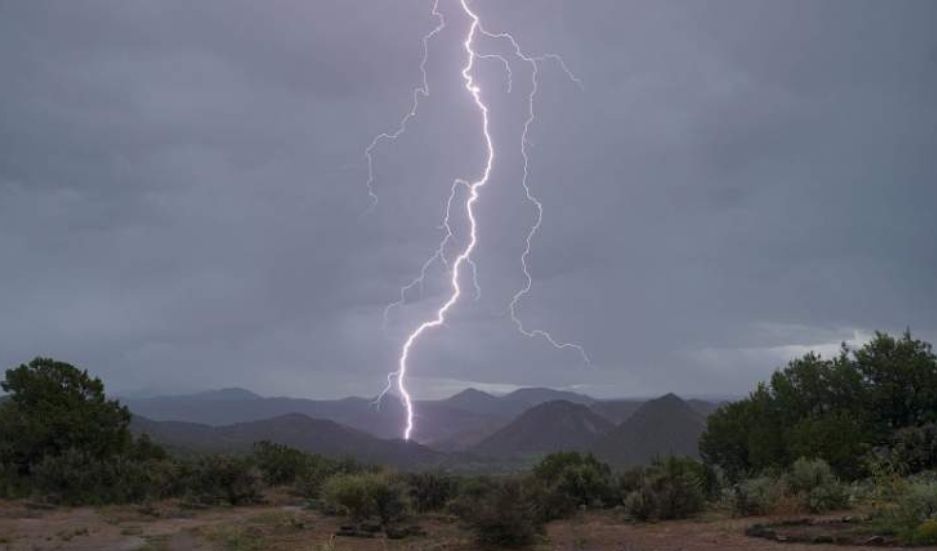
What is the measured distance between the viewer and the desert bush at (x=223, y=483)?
927 inches

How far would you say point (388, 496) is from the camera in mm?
18359

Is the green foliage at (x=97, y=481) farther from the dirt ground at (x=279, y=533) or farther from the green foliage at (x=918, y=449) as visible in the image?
the green foliage at (x=918, y=449)

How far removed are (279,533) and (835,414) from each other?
67.5ft

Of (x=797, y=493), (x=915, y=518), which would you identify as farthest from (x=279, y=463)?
(x=915, y=518)

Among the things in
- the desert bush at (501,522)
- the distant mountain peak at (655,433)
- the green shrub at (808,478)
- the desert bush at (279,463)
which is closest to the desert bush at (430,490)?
the desert bush at (501,522)

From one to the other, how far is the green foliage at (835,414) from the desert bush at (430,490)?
11431mm

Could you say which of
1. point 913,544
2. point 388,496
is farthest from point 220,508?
point 913,544

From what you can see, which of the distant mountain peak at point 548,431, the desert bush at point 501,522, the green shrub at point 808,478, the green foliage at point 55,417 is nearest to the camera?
the desert bush at point 501,522

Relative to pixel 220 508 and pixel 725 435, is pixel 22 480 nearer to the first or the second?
pixel 220 508

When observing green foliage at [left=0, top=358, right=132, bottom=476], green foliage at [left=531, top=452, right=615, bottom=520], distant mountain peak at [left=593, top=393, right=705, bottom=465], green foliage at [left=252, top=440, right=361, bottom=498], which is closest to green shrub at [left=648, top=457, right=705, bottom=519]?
green foliage at [left=531, top=452, right=615, bottom=520]

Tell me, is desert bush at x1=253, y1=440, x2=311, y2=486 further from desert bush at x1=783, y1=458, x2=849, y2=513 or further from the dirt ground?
desert bush at x1=783, y1=458, x2=849, y2=513

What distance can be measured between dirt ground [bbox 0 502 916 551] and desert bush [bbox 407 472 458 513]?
5.85 feet

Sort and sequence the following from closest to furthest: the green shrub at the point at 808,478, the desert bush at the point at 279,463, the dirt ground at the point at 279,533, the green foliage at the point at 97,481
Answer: the dirt ground at the point at 279,533
the green shrub at the point at 808,478
the green foliage at the point at 97,481
the desert bush at the point at 279,463

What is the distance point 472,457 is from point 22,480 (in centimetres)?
5606
